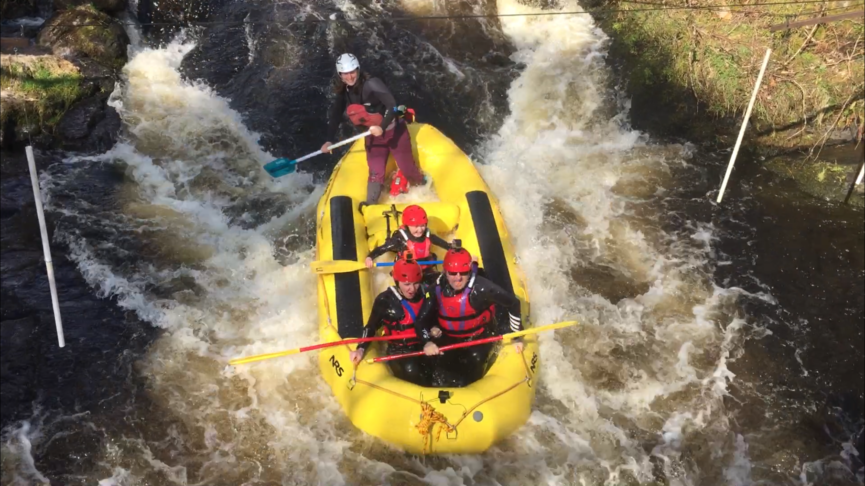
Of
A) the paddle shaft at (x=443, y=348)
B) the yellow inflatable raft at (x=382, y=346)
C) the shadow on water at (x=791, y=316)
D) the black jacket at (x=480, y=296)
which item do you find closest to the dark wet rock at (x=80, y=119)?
the yellow inflatable raft at (x=382, y=346)

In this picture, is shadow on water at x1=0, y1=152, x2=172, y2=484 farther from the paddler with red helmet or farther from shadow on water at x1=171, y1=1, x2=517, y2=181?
shadow on water at x1=171, y1=1, x2=517, y2=181

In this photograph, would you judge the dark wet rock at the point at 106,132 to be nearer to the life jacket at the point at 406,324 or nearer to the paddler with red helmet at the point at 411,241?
the paddler with red helmet at the point at 411,241

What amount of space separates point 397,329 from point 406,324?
0.09 metres

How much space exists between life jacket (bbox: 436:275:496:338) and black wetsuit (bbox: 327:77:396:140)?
1963mm

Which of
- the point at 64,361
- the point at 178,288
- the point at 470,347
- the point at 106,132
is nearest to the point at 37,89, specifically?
the point at 106,132

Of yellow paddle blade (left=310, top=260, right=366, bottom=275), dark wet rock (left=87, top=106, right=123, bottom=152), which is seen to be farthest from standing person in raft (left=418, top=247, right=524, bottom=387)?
dark wet rock (left=87, top=106, right=123, bottom=152)

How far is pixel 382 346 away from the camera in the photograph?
16.2ft

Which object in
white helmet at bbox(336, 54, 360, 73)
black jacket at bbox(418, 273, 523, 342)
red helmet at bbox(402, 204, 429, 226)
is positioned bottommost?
black jacket at bbox(418, 273, 523, 342)

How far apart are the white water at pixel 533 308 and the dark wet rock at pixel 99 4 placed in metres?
1.02

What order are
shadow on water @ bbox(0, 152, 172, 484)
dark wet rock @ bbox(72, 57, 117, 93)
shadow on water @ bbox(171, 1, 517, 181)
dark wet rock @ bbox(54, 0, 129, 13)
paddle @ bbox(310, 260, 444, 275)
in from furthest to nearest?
dark wet rock @ bbox(54, 0, 129, 13) < shadow on water @ bbox(171, 1, 517, 181) < dark wet rock @ bbox(72, 57, 117, 93) < paddle @ bbox(310, 260, 444, 275) < shadow on water @ bbox(0, 152, 172, 484)

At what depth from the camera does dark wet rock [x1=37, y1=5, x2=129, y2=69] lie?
8.29m

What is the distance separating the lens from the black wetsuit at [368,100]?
5652 millimetres

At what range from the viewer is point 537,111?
8430 mm

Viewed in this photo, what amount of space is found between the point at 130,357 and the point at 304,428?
70.3 inches
